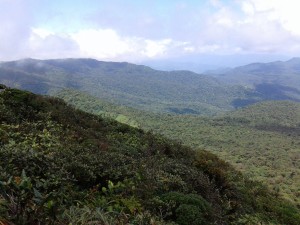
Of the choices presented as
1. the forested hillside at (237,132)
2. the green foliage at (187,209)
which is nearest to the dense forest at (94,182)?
the green foliage at (187,209)

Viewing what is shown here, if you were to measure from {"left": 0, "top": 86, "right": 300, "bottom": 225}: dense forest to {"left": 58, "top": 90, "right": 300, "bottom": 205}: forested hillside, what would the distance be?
33.6 metres

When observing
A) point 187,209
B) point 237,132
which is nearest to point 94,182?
point 187,209

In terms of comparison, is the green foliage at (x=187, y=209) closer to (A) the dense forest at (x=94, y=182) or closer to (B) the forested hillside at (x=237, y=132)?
(A) the dense forest at (x=94, y=182)

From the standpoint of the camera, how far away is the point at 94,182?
→ 873 cm

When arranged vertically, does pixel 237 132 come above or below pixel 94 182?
below

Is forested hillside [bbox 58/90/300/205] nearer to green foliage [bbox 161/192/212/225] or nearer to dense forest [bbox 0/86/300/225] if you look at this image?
dense forest [bbox 0/86/300/225]

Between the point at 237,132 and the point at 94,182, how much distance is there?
10735cm

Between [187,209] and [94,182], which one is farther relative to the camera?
[94,182]

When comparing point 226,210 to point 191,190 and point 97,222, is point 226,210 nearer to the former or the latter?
point 191,190

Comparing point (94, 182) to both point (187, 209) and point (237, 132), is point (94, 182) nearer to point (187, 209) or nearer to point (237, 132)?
point (187, 209)

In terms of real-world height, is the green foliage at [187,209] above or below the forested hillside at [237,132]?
above

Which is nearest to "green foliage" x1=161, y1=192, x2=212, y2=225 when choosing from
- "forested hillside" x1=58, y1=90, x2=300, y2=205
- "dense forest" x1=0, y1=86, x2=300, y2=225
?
"dense forest" x1=0, y1=86, x2=300, y2=225

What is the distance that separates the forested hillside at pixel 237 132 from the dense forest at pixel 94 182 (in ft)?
110

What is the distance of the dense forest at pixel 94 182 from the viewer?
384 cm
